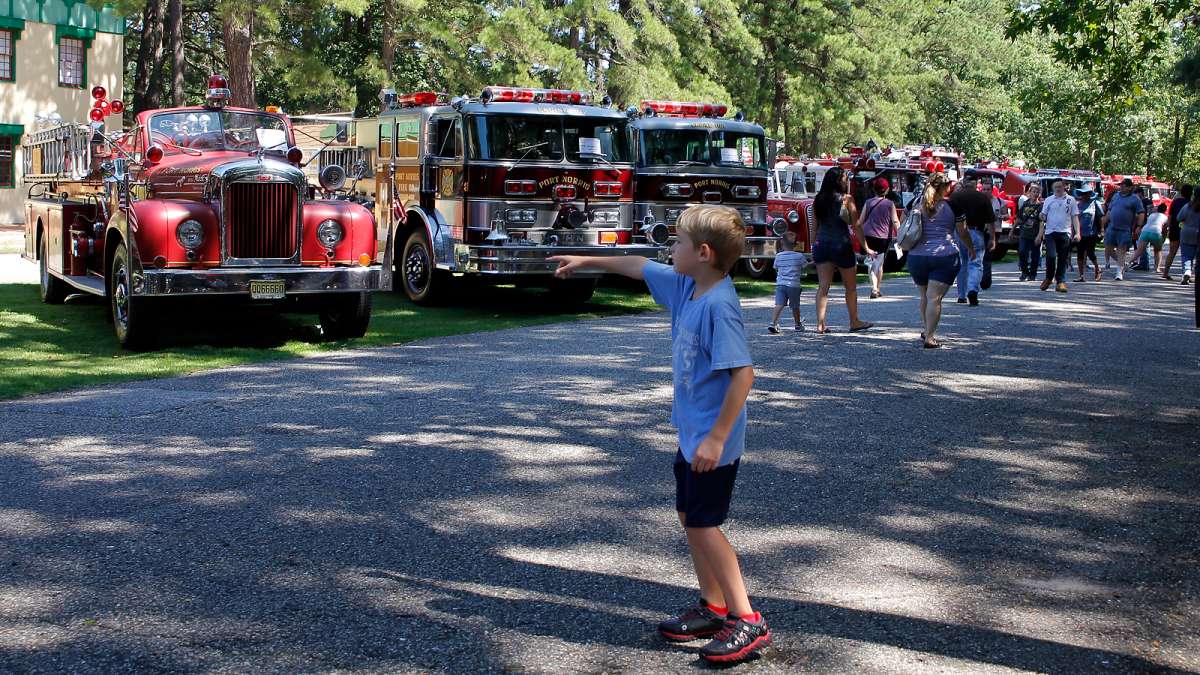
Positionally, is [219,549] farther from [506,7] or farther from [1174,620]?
[506,7]

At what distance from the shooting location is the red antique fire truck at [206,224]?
455 inches

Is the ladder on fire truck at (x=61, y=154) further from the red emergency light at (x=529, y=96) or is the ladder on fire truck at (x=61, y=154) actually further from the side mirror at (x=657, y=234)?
the side mirror at (x=657, y=234)

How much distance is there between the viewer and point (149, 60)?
36188 mm

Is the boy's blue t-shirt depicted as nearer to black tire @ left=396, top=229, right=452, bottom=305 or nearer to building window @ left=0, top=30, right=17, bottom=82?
black tire @ left=396, top=229, right=452, bottom=305

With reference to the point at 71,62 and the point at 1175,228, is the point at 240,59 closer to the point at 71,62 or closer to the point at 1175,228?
the point at 71,62

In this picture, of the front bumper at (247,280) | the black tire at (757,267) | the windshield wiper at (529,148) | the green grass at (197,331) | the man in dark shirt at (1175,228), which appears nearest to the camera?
the green grass at (197,331)

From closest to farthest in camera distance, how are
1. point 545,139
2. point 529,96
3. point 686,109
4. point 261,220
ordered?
1. point 261,220
2. point 545,139
3. point 529,96
4. point 686,109

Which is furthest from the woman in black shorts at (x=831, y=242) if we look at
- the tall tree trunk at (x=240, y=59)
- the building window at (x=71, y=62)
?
the building window at (x=71, y=62)

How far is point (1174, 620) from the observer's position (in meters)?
4.90

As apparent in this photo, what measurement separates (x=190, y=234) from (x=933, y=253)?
6.83 m

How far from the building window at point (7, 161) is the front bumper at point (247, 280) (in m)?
27.8

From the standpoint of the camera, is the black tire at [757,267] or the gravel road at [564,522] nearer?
the gravel road at [564,522]

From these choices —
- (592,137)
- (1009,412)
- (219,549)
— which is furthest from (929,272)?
(219,549)

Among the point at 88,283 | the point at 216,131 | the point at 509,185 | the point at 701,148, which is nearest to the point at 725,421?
the point at 216,131
